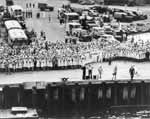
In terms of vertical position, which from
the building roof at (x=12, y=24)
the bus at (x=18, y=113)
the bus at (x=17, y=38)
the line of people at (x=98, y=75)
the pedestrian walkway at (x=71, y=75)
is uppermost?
the building roof at (x=12, y=24)

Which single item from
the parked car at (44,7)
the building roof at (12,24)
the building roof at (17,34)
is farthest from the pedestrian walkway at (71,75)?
the parked car at (44,7)

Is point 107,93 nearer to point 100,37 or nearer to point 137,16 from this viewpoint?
point 100,37

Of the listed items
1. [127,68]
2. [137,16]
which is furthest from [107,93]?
[137,16]

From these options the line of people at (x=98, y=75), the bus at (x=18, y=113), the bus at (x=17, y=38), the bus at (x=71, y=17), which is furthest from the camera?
the bus at (x=71, y=17)

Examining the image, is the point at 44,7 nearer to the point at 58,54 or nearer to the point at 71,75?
the point at 58,54

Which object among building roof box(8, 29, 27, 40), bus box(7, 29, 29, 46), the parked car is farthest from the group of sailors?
the parked car

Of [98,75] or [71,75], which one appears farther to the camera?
[71,75]

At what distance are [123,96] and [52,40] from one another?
17.0 meters

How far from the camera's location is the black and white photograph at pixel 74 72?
46062 mm

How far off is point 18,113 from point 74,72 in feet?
29.2

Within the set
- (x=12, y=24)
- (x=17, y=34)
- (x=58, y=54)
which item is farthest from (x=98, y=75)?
(x=12, y=24)

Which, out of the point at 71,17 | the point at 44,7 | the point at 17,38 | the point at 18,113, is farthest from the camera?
the point at 44,7

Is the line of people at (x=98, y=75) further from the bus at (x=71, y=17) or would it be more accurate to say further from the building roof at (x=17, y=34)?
the bus at (x=71, y=17)

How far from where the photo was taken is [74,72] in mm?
50438
